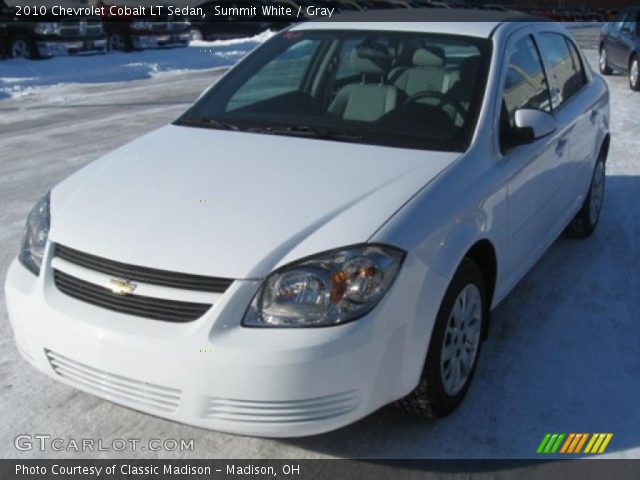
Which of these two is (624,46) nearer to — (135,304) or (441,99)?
(441,99)

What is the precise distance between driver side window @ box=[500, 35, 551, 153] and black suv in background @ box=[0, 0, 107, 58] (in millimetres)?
14990

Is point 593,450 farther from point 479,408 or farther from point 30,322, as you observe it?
point 30,322

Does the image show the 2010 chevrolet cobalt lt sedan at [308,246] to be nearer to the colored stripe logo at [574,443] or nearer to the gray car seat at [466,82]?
the gray car seat at [466,82]

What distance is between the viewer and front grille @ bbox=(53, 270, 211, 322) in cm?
267

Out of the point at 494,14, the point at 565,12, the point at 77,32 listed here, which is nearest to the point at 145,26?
the point at 77,32

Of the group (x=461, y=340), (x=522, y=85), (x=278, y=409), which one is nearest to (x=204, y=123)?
(x=522, y=85)

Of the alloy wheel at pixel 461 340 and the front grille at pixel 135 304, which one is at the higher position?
the front grille at pixel 135 304

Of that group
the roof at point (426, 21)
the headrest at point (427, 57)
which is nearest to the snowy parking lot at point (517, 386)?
the headrest at point (427, 57)

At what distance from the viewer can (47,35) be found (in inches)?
698

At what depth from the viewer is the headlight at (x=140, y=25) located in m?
21.0

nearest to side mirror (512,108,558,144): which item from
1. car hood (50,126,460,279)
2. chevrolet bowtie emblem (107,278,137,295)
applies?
car hood (50,126,460,279)

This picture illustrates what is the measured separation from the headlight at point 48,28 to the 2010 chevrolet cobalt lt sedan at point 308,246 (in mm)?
14939

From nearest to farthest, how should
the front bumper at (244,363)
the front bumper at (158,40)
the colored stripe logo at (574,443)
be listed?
the front bumper at (244,363), the colored stripe logo at (574,443), the front bumper at (158,40)

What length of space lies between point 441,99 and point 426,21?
0.70 metres
